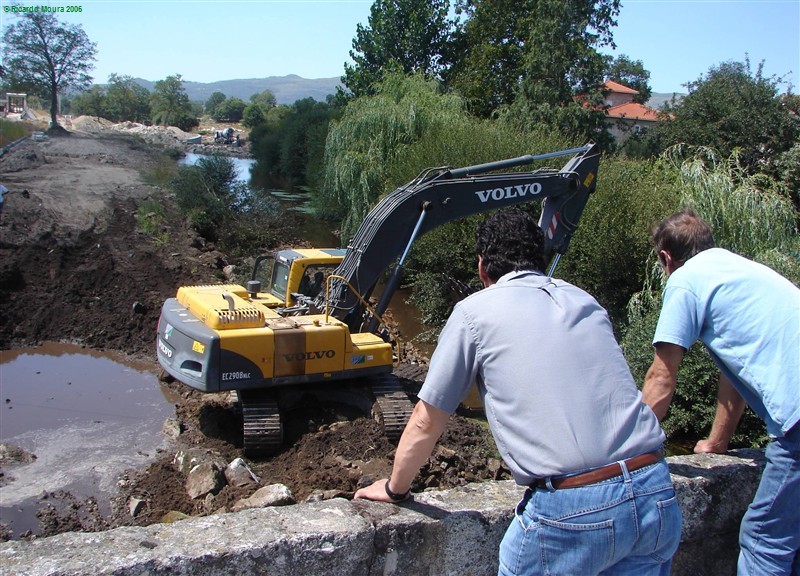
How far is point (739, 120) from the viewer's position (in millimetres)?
22734

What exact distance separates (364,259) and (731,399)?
6.05 metres

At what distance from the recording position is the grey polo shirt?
229cm

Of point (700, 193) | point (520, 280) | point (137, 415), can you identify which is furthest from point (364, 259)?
point (520, 280)

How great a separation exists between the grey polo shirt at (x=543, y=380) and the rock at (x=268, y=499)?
172 inches

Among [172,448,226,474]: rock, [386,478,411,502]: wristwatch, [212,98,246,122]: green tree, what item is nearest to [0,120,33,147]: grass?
[172,448,226,474]: rock

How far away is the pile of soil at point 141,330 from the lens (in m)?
7.60

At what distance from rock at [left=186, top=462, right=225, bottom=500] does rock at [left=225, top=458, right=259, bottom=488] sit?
3.3 inches

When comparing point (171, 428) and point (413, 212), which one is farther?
point (171, 428)

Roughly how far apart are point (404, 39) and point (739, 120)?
51.9 ft

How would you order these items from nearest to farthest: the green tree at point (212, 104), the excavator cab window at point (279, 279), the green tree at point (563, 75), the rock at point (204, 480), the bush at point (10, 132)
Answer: the rock at point (204, 480), the excavator cab window at point (279, 279), the green tree at point (563, 75), the bush at point (10, 132), the green tree at point (212, 104)

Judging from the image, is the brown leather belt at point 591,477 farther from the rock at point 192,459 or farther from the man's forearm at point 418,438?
the rock at point 192,459

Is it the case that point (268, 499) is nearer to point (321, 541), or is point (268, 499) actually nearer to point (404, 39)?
point (321, 541)

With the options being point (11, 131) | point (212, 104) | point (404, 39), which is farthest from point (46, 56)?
point (212, 104)

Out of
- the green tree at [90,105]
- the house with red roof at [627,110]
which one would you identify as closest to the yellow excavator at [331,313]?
the house with red roof at [627,110]
